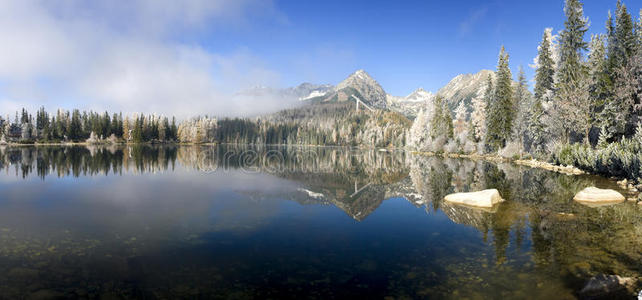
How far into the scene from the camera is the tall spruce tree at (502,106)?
213 ft

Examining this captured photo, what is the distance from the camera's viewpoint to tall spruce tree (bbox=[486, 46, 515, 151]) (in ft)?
213

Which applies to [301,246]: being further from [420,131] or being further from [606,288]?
[420,131]

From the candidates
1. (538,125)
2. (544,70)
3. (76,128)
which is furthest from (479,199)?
(76,128)

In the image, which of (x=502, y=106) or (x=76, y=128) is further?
(x=76, y=128)

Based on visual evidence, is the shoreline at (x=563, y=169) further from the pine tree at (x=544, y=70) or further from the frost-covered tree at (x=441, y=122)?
the pine tree at (x=544, y=70)

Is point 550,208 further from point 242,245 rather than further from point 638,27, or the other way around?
point 638,27

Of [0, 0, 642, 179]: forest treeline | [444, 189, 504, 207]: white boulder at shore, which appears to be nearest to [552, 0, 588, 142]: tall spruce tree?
[0, 0, 642, 179]: forest treeline

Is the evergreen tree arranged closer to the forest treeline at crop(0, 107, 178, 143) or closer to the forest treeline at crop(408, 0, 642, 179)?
the forest treeline at crop(408, 0, 642, 179)

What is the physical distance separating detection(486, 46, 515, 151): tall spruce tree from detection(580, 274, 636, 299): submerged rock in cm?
6392

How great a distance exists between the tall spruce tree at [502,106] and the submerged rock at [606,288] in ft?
210

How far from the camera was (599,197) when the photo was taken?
2050 cm

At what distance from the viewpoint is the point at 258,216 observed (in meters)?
17.8

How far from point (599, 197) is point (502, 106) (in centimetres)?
4990

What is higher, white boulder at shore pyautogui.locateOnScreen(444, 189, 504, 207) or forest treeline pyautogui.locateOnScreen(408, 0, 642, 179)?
forest treeline pyautogui.locateOnScreen(408, 0, 642, 179)
